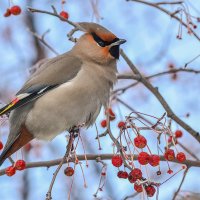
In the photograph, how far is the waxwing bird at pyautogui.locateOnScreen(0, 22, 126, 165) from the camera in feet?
11.9

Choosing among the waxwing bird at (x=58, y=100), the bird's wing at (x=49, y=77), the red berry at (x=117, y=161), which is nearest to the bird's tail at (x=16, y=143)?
the waxwing bird at (x=58, y=100)

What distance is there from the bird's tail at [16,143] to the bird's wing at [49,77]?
0.20m

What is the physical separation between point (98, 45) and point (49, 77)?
460mm

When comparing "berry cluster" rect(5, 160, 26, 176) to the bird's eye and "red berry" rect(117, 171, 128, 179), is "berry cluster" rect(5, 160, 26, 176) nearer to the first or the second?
"red berry" rect(117, 171, 128, 179)

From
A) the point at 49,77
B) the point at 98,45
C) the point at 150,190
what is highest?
the point at 98,45

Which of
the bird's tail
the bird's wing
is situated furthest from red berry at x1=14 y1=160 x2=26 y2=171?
the bird's wing

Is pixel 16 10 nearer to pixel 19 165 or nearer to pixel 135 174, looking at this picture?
pixel 19 165

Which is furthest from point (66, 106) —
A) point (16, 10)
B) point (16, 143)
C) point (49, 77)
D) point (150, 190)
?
point (150, 190)

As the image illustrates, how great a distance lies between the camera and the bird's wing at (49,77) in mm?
3654

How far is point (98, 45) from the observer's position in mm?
3979

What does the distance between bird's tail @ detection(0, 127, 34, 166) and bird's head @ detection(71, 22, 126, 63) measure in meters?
0.71

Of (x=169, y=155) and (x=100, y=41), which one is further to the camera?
(x=100, y=41)

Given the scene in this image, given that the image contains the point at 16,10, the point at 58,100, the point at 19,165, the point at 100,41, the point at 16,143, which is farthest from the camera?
the point at 100,41

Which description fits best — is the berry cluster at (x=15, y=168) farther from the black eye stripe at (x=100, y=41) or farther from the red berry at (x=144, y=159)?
the black eye stripe at (x=100, y=41)
